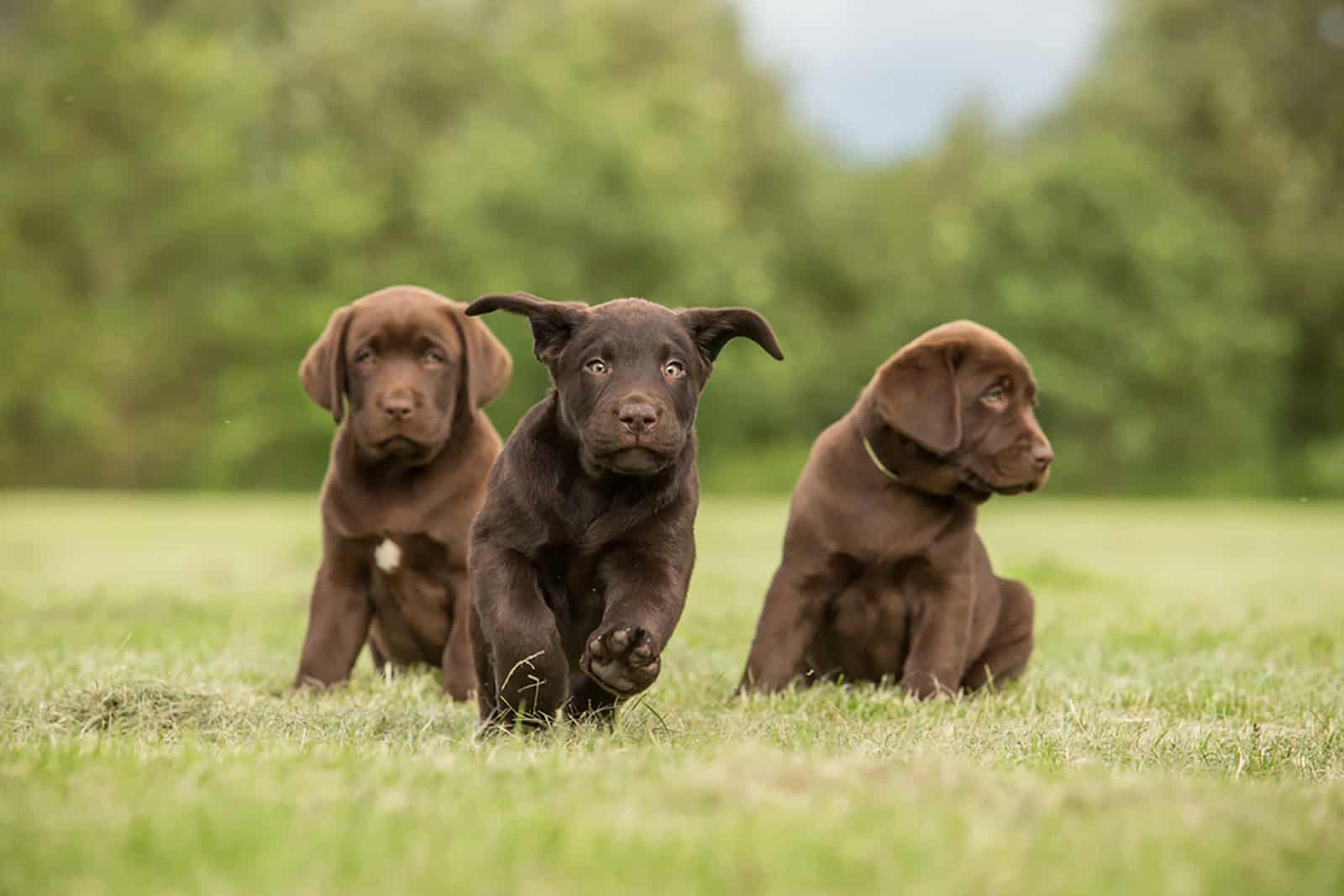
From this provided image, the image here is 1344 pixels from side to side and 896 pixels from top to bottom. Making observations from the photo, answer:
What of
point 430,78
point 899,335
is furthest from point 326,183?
point 899,335

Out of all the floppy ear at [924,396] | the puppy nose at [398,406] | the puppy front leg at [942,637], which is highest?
the floppy ear at [924,396]

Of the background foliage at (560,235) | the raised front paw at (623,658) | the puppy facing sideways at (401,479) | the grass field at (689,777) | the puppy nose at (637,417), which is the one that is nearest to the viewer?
the grass field at (689,777)

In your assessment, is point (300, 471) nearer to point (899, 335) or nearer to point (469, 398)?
point (899, 335)

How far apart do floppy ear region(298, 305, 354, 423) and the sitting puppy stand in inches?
53.9

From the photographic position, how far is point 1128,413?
3130 centimetres

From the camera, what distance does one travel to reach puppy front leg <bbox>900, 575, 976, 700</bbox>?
17.4 feet

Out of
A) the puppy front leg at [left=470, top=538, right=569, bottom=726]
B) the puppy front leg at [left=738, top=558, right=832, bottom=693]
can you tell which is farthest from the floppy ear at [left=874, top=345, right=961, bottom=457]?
the puppy front leg at [left=470, top=538, right=569, bottom=726]

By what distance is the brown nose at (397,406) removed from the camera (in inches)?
209

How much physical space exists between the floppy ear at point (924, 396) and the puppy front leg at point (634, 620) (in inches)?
55.1

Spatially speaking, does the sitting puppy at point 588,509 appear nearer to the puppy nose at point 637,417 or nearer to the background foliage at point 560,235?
the puppy nose at point 637,417

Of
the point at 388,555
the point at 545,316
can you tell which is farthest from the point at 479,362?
the point at 545,316

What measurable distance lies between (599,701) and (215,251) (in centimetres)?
3076

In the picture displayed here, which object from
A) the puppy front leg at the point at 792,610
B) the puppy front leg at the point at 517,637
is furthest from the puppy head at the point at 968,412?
the puppy front leg at the point at 517,637

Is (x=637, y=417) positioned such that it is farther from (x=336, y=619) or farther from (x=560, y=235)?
(x=560, y=235)
